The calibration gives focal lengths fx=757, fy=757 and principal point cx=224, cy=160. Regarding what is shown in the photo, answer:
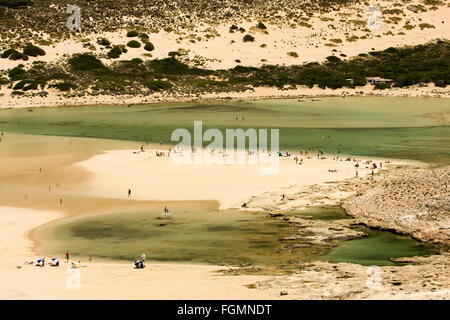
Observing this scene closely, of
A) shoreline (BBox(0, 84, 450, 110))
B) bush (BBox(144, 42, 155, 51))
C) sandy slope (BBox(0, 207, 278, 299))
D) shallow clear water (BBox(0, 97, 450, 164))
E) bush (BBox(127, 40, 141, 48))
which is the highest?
bush (BBox(127, 40, 141, 48))

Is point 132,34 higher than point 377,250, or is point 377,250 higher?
point 132,34

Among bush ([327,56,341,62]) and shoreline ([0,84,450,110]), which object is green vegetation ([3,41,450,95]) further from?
shoreline ([0,84,450,110])

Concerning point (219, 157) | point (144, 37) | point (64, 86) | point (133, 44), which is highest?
point (144, 37)

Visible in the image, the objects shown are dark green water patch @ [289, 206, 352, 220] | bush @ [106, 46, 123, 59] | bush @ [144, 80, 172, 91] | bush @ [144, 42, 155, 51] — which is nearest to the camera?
dark green water patch @ [289, 206, 352, 220]

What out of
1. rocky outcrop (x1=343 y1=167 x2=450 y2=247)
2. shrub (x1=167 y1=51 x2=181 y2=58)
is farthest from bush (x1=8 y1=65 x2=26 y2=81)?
rocky outcrop (x1=343 y1=167 x2=450 y2=247)

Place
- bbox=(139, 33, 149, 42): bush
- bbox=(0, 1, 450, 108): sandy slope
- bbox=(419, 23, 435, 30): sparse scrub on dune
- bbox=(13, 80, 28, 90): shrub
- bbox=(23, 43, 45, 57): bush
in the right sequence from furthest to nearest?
bbox=(419, 23, 435, 30): sparse scrub on dune < bbox=(139, 33, 149, 42): bush < bbox=(23, 43, 45, 57): bush < bbox=(0, 1, 450, 108): sandy slope < bbox=(13, 80, 28, 90): shrub

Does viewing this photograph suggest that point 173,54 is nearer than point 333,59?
Yes

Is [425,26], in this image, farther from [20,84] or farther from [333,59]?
[20,84]

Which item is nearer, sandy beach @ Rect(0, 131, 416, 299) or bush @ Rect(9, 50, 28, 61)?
sandy beach @ Rect(0, 131, 416, 299)

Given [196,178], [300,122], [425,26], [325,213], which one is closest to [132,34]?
[300,122]

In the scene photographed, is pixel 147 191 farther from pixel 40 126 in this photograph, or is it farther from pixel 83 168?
pixel 40 126

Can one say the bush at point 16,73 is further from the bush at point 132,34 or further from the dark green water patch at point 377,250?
the dark green water patch at point 377,250
